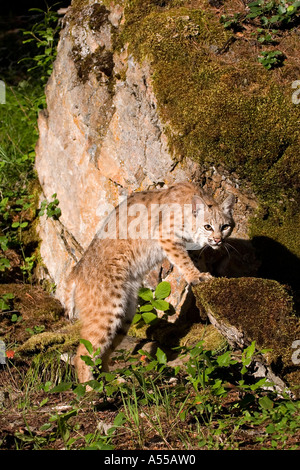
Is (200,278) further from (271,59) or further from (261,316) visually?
(271,59)

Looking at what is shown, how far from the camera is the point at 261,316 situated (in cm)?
335

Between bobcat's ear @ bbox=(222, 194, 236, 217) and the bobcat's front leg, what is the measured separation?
0.47 m

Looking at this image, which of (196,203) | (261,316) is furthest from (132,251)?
(261,316)

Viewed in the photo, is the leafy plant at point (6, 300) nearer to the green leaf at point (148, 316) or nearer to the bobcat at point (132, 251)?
the bobcat at point (132, 251)

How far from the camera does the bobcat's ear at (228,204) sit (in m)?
4.25

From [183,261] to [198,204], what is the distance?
0.49m

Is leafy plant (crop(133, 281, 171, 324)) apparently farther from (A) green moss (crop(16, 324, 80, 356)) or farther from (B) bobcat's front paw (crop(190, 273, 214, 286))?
(A) green moss (crop(16, 324, 80, 356))

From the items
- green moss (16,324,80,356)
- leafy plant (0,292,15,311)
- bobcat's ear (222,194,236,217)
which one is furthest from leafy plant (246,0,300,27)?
leafy plant (0,292,15,311)

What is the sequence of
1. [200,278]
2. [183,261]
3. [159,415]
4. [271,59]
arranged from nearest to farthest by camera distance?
[159,415], [200,278], [183,261], [271,59]

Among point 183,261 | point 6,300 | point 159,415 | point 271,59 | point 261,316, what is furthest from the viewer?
point 6,300

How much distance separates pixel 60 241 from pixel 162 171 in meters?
1.56

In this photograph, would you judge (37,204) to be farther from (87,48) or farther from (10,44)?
(10,44)

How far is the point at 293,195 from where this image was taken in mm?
4312
